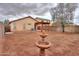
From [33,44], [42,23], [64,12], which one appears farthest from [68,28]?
[33,44]

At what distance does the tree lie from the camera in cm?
214

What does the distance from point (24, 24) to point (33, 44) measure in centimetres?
28

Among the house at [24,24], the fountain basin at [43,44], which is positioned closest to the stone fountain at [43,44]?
the fountain basin at [43,44]

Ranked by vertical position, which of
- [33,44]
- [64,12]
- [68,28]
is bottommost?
[33,44]

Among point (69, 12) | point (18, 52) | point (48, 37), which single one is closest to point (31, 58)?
point (18, 52)

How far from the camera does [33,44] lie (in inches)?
84.3

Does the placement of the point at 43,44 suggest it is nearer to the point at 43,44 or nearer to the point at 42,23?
the point at 43,44

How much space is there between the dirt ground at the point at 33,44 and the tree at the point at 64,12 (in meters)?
0.19

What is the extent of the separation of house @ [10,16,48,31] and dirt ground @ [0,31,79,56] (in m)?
0.06

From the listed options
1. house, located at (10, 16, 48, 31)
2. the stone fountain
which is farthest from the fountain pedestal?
house, located at (10, 16, 48, 31)

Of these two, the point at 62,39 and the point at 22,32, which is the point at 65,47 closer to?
the point at 62,39

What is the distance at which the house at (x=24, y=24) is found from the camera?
6.98 ft

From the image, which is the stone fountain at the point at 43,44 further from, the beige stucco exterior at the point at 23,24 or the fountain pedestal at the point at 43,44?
the beige stucco exterior at the point at 23,24

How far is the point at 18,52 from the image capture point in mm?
2131
